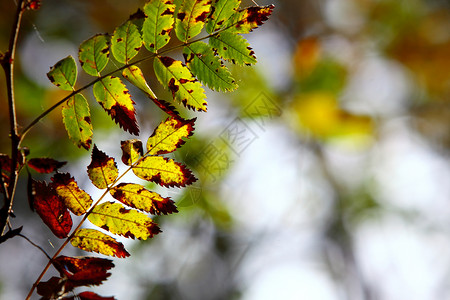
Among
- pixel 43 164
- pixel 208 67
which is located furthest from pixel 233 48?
pixel 43 164

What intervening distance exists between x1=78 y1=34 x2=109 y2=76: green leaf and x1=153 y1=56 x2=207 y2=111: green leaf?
74mm

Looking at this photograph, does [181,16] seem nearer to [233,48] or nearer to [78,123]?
[233,48]

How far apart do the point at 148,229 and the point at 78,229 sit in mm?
84

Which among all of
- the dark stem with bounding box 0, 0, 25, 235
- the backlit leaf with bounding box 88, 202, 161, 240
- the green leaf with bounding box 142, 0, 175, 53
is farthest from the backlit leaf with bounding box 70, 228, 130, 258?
the green leaf with bounding box 142, 0, 175, 53

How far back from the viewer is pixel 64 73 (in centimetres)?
48

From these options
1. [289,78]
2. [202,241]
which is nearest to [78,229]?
[202,241]

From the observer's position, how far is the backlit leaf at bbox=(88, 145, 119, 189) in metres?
0.51

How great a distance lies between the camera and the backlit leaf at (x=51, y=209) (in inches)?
18.7

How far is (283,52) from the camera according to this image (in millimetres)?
3312

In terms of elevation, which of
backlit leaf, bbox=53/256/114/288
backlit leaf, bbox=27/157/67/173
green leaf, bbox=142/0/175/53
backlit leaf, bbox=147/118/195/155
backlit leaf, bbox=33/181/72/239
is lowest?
backlit leaf, bbox=53/256/114/288

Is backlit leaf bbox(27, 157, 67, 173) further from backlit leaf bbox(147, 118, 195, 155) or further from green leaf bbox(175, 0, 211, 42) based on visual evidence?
green leaf bbox(175, 0, 211, 42)

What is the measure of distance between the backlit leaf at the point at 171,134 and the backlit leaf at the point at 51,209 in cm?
13

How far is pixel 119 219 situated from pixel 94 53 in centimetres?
20

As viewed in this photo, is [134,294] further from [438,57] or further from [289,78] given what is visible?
[438,57]
